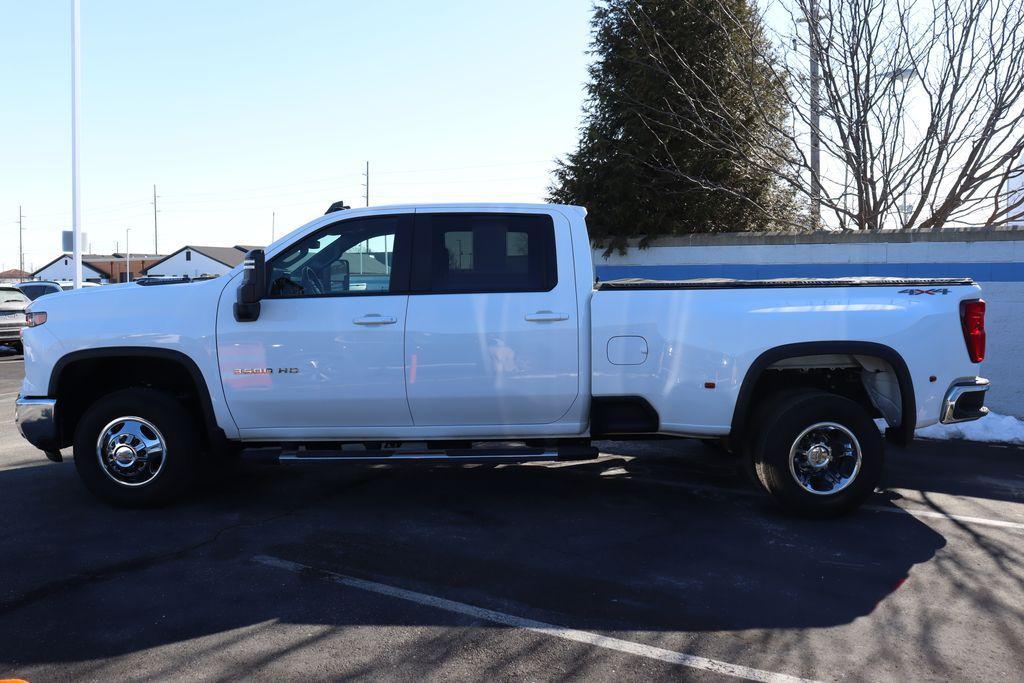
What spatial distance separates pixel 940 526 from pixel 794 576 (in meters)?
1.58

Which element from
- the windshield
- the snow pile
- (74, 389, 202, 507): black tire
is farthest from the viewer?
the windshield

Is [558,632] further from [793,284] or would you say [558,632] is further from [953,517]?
[953,517]

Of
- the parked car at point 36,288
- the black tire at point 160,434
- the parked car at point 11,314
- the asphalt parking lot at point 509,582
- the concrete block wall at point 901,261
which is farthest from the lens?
the parked car at point 36,288

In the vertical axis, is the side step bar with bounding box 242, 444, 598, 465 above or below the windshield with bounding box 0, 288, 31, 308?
below

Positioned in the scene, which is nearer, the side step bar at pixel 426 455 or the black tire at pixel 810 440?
the black tire at pixel 810 440

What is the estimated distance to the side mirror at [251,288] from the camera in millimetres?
5418

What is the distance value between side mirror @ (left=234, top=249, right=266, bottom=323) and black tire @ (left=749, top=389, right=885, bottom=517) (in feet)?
11.1

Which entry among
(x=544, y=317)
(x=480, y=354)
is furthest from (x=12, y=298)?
(x=544, y=317)

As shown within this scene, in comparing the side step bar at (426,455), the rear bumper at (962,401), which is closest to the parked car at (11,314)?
the side step bar at (426,455)

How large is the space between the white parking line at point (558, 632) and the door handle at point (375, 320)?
1.60 meters

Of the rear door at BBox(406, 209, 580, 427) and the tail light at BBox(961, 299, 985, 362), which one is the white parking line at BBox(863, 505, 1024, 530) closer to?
the tail light at BBox(961, 299, 985, 362)

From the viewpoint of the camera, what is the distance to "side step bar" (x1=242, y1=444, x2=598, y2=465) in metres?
5.54

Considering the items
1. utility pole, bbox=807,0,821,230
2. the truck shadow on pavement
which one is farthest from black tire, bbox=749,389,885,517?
utility pole, bbox=807,0,821,230

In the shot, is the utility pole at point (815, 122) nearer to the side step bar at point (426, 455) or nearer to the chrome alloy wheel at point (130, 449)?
the side step bar at point (426, 455)
